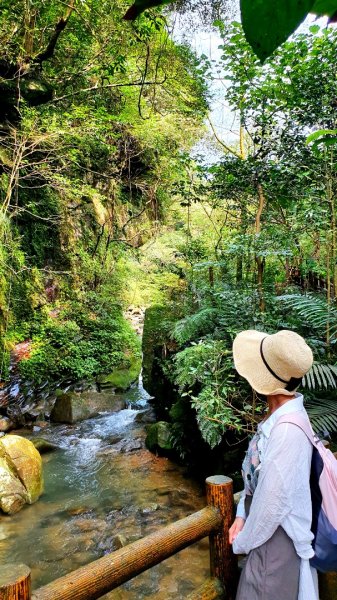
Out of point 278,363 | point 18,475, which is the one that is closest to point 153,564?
point 278,363

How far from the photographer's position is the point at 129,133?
10750mm

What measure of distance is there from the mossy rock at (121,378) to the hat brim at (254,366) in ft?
25.4

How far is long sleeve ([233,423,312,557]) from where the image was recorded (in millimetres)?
1320

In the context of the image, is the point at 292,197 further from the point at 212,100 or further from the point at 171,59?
the point at 171,59

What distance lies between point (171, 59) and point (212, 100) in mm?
1532

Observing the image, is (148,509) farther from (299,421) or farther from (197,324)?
(299,421)

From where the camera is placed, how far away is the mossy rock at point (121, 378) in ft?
29.7

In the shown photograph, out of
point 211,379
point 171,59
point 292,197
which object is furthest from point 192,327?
point 171,59

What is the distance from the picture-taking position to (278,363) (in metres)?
1.50

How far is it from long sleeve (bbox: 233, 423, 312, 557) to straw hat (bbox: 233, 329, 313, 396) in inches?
7.1

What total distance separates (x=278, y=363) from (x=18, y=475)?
4.44m

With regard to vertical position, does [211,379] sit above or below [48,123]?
below

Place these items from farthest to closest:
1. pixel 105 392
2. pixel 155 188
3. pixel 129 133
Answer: pixel 155 188
pixel 129 133
pixel 105 392

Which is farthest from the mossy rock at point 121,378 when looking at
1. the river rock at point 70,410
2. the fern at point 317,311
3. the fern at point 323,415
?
the fern at point 323,415
